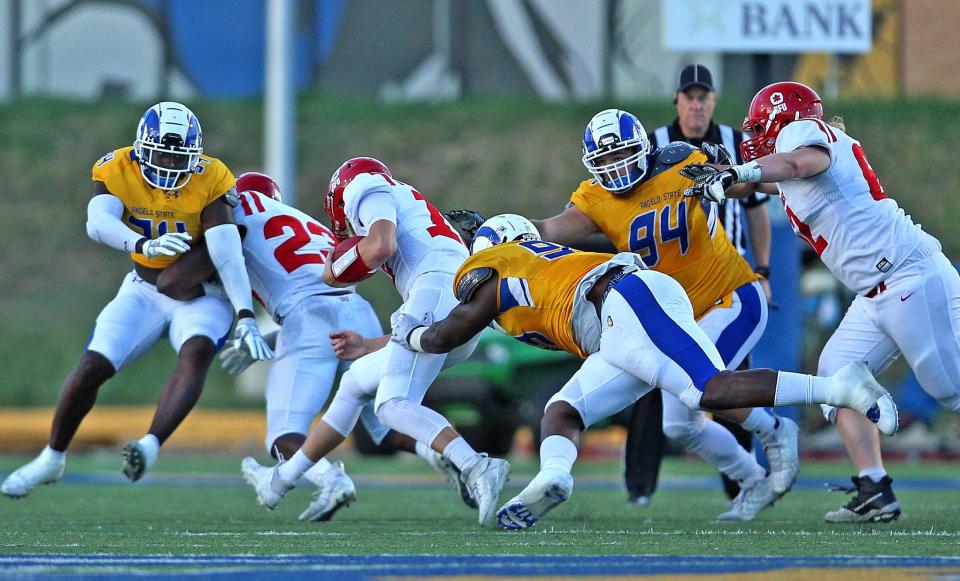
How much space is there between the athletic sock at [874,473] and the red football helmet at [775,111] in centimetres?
134

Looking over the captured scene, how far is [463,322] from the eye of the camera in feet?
19.4

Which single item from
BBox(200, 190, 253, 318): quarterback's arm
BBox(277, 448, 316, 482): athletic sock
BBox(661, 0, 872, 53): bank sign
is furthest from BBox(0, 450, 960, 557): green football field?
BBox(661, 0, 872, 53): bank sign

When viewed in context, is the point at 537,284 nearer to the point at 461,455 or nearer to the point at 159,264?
the point at 461,455

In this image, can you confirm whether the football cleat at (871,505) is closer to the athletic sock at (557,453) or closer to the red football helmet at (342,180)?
the athletic sock at (557,453)

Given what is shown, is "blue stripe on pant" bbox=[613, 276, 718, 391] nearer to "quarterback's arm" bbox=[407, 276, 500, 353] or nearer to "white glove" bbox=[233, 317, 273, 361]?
"quarterback's arm" bbox=[407, 276, 500, 353]

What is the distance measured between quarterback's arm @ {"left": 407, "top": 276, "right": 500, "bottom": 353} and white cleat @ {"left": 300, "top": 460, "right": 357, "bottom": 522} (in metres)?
0.92

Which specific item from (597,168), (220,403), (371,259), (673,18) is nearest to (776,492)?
(597,168)

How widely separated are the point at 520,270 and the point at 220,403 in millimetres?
12913

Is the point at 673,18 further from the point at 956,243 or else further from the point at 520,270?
the point at 956,243

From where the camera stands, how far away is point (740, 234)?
758 centimetres

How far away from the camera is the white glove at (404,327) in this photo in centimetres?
621

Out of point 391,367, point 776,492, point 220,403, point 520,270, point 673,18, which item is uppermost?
point 673,18

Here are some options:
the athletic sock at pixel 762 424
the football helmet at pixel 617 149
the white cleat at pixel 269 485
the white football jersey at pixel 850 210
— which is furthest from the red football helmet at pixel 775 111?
the white cleat at pixel 269 485

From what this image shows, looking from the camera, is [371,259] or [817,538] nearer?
[817,538]
